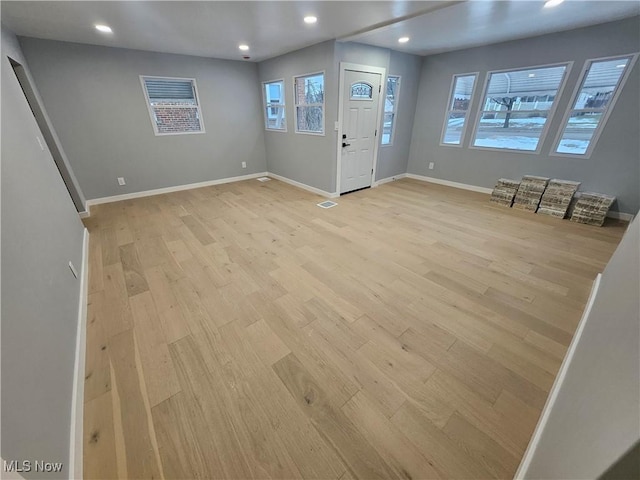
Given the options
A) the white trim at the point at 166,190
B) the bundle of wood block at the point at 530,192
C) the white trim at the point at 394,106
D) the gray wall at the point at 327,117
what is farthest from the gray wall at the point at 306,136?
the bundle of wood block at the point at 530,192

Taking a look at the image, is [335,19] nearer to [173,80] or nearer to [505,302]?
[173,80]

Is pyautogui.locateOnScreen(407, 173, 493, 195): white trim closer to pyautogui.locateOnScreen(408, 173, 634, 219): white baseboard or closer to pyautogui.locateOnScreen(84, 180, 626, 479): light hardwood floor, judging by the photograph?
pyautogui.locateOnScreen(408, 173, 634, 219): white baseboard

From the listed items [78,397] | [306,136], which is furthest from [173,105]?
[78,397]

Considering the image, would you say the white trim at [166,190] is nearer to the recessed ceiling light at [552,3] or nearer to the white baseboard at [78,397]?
the white baseboard at [78,397]

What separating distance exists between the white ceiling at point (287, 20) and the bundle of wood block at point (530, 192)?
2.02 m

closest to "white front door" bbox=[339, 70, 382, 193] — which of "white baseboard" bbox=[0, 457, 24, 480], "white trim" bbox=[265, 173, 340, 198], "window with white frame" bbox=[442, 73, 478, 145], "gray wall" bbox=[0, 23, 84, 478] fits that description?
"white trim" bbox=[265, 173, 340, 198]

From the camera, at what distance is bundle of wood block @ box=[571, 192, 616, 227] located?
3393 mm

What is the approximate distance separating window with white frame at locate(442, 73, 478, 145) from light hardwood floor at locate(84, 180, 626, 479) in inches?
101

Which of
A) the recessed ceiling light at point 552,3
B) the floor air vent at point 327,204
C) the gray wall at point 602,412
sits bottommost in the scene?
the floor air vent at point 327,204

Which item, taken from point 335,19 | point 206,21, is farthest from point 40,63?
point 335,19

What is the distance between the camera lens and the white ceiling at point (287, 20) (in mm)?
2463

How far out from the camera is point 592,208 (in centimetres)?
345

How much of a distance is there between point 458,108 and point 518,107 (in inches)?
39.4

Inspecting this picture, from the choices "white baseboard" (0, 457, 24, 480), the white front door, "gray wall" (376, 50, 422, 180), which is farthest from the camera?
"gray wall" (376, 50, 422, 180)
